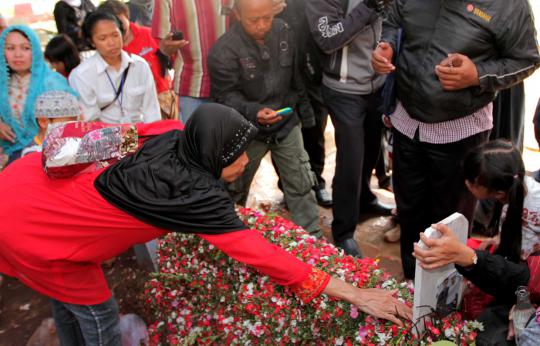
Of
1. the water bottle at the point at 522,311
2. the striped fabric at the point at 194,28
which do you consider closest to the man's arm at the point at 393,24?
the striped fabric at the point at 194,28

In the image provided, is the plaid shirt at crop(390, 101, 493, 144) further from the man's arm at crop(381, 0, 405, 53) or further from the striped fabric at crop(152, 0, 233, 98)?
the striped fabric at crop(152, 0, 233, 98)

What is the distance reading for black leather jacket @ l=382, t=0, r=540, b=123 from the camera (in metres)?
2.82

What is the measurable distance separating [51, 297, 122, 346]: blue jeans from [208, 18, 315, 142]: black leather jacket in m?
1.62

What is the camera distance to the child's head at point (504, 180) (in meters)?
2.38

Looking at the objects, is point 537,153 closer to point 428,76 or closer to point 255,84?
point 428,76

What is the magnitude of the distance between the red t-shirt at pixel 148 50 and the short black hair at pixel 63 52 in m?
0.51

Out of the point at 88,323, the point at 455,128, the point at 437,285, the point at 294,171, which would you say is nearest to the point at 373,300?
the point at 437,285

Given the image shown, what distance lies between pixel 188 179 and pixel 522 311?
145 cm

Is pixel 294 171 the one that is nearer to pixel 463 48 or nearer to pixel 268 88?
pixel 268 88

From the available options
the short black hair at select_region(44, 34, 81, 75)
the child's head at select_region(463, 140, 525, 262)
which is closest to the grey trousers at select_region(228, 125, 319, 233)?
the child's head at select_region(463, 140, 525, 262)

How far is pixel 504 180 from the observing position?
8.04 ft

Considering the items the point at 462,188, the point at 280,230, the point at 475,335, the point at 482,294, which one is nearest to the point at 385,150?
the point at 462,188

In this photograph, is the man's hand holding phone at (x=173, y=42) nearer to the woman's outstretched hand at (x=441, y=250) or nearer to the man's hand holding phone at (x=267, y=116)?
the man's hand holding phone at (x=267, y=116)

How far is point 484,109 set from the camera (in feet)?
10.2
